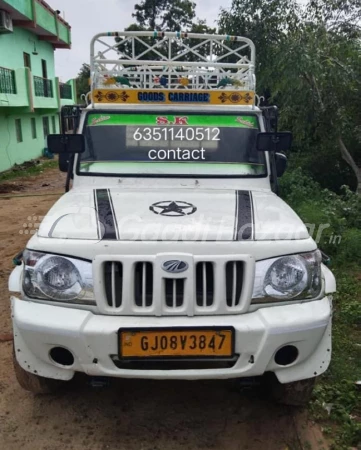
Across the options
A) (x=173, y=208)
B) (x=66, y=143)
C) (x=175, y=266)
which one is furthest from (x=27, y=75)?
(x=175, y=266)

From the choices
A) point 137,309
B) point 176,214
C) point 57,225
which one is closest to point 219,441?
point 137,309

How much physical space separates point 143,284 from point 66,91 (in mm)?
22790

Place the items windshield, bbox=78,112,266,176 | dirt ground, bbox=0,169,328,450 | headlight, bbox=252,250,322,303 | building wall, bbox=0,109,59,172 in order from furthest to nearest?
1. building wall, bbox=0,109,59,172
2. windshield, bbox=78,112,266,176
3. dirt ground, bbox=0,169,328,450
4. headlight, bbox=252,250,322,303

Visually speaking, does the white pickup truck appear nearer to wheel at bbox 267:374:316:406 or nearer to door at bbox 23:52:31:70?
wheel at bbox 267:374:316:406

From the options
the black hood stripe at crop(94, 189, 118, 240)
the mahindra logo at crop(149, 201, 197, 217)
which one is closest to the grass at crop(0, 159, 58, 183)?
the black hood stripe at crop(94, 189, 118, 240)

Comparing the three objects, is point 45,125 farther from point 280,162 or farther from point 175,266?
point 175,266

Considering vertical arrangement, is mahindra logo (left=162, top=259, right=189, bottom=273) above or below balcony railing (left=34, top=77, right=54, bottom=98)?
below

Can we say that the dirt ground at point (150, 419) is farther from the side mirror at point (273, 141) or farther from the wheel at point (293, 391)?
the side mirror at point (273, 141)

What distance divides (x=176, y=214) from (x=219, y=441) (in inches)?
51.4

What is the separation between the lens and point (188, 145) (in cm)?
361

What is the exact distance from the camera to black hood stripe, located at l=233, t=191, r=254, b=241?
7.97 feet

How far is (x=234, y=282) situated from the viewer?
2.31m

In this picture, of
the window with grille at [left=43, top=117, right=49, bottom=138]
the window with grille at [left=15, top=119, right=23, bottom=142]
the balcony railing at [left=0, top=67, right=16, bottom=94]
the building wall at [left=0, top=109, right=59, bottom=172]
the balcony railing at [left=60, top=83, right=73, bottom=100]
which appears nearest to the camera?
the balcony railing at [left=0, top=67, right=16, bottom=94]

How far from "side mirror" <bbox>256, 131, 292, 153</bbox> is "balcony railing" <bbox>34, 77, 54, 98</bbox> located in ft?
51.8
